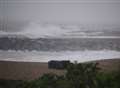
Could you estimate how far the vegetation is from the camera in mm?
3086

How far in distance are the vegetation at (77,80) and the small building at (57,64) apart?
0.12 metres

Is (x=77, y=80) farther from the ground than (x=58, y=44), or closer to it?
closer to it

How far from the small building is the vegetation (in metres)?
0.12

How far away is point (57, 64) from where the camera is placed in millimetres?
3574

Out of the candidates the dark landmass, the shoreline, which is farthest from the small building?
the dark landmass

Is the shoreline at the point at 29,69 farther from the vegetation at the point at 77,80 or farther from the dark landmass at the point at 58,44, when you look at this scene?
the dark landmass at the point at 58,44

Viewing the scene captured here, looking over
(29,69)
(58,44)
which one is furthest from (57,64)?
(29,69)

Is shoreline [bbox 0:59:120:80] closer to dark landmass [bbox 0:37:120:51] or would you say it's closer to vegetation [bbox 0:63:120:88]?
vegetation [bbox 0:63:120:88]

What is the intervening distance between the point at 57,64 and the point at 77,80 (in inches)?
23.4

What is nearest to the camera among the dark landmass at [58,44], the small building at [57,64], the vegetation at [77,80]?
the vegetation at [77,80]

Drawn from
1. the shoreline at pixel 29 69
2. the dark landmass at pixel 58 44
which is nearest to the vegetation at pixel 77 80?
the shoreline at pixel 29 69

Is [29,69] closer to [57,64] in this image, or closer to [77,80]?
[57,64]

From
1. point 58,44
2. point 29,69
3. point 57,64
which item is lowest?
point 29,69

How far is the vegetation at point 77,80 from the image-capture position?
3086mm
